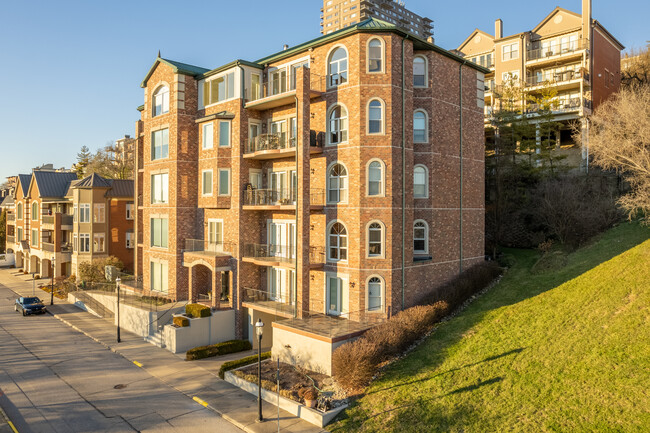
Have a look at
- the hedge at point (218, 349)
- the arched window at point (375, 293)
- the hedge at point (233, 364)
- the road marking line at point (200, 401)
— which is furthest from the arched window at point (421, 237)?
the road marking line at point (200, 401)

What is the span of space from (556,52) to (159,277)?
39.6m

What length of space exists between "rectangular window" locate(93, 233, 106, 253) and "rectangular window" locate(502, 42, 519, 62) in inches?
1685

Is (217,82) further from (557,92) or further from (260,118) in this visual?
(557,92)

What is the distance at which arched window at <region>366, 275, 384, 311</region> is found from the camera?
20609 millimetres

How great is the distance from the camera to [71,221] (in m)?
45.8

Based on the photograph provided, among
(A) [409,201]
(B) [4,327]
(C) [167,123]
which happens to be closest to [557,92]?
(A) [409,201]

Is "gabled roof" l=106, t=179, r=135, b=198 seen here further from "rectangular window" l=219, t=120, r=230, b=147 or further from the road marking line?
the road marking line

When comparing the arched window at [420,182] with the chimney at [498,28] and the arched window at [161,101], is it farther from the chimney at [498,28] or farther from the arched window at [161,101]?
the chimney at [498,28]

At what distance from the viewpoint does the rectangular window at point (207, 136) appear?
26.6m

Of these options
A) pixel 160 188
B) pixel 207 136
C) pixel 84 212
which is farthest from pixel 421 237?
pixel 84 212

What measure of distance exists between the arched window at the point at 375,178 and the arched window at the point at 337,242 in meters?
2.33

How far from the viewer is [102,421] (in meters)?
15.6

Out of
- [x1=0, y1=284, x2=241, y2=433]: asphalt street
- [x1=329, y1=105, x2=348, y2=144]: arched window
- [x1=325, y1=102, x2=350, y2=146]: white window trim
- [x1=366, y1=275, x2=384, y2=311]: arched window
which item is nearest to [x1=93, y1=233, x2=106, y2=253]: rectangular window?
[x1=0, y1=284, x2=241, y2=433]: asphalt street

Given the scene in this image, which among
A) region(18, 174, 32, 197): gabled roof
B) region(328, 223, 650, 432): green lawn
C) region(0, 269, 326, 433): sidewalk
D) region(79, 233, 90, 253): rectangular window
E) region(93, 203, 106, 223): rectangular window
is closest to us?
region(328, 223, 650, 432): green lawn
